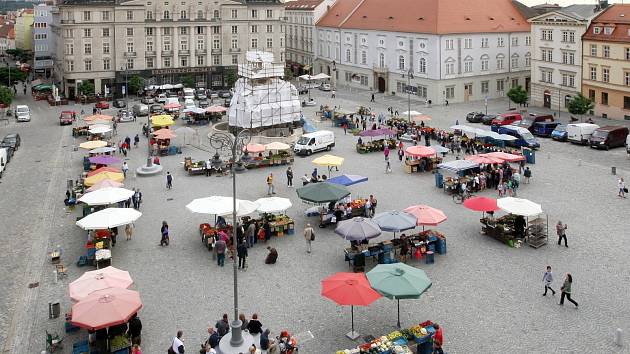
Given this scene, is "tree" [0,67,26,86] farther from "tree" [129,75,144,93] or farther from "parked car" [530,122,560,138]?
"parked car" [530,122,560,138]

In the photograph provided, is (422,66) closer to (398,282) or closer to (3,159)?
(3,159)

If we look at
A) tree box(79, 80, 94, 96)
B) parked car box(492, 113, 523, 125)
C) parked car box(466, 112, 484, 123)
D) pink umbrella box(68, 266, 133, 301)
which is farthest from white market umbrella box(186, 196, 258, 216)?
tree box(79, 80, 94, 96)

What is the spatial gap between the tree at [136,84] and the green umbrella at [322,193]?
58.1 meters

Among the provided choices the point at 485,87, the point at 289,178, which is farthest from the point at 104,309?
the point at 485,87

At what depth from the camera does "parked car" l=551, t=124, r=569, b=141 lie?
169 ft

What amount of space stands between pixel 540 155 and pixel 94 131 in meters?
35.7

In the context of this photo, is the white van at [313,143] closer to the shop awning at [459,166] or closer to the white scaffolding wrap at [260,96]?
the white scaffolding wrap at [260,96]

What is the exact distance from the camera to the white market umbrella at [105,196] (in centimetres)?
2897

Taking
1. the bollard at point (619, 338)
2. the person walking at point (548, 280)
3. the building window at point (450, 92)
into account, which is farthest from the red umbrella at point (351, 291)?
the building window at point (450, 92)

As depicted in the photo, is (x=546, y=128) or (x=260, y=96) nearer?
(x=260, y=96)

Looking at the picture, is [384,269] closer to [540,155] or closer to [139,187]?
[139,187]

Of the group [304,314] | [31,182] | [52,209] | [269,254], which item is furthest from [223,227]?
[31,182]

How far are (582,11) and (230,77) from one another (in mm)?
47686

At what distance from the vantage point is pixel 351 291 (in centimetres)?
1861
